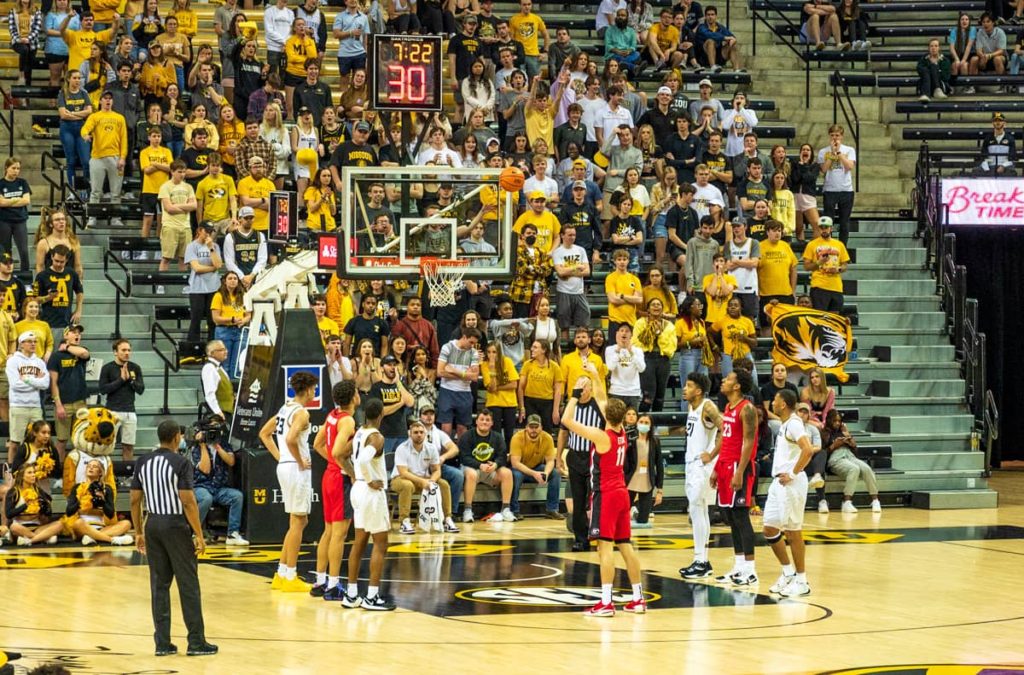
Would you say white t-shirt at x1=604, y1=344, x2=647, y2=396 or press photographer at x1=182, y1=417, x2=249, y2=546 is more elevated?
white t-shirt at x1=604, y1=344, x2=647, y2=396

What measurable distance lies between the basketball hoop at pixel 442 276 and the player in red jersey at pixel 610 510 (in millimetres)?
5149

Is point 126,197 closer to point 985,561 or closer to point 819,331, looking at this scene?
point 819,331

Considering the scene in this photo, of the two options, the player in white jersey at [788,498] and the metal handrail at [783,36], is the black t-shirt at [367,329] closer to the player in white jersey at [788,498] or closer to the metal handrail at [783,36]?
the player in white jersey at [788,498]

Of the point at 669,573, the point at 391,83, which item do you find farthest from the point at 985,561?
the point at 391,83

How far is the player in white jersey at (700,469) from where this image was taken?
54.1 ft

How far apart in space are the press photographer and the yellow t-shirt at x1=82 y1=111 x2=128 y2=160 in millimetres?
6156

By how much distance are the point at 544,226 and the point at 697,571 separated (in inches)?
317

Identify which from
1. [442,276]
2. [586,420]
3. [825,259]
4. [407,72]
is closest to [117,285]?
[442,276]

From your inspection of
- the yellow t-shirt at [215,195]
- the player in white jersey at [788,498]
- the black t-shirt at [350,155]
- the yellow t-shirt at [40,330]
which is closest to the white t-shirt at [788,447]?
the player in white jersey at [788,498]

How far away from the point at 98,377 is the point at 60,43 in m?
7.06

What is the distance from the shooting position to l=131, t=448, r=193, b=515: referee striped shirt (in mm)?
12523

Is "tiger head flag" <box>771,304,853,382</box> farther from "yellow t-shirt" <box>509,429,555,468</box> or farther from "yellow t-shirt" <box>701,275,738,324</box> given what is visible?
"yellow t-shirt" <box>509,429,555,468</box>

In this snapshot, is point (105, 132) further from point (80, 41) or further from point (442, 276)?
point (442, 276)

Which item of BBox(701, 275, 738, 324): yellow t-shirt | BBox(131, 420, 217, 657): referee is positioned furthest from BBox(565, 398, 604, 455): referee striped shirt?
BBox(131, 420, 217, 657): referee
